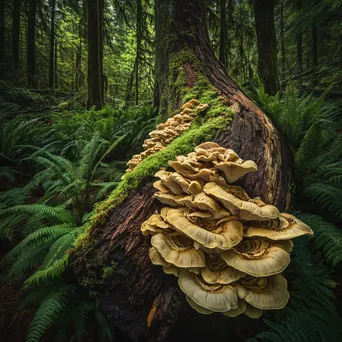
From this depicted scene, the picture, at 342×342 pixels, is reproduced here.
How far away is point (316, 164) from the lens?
281 centimetres

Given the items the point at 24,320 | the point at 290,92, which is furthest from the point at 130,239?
the point at 290,92

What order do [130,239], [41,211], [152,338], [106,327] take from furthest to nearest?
[41,211] → [130,239] → [106,327] → [152,338]

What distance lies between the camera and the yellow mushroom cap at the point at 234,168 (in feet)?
5.72

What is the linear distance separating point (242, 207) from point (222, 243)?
0.28 metres

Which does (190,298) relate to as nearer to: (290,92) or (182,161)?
(182,161)

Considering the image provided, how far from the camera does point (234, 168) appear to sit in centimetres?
183

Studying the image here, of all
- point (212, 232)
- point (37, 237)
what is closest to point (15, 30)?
point (37, 237)

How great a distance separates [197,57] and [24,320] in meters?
4.24

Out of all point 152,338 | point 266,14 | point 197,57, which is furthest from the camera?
point 266,14

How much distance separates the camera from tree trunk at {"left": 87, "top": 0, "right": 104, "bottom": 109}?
7.91 m

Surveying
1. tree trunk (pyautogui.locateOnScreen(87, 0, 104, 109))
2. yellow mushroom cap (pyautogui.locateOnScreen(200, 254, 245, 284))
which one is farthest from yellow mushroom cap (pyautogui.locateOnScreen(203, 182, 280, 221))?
tree trunk (pyautogui.locateOnScreen(87, 0, 104, 109))

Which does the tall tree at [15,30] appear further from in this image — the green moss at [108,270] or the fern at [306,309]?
the fern at [306,309]

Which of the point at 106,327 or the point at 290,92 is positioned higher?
the point at 290,92

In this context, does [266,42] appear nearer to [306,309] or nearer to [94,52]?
[94,52]
